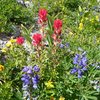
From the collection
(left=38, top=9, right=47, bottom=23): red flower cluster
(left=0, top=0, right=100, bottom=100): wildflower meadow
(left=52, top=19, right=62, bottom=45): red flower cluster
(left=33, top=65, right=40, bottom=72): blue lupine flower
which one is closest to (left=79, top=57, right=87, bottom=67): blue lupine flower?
(left=0, top=0, right=100, bottom=100): wildflower meadow

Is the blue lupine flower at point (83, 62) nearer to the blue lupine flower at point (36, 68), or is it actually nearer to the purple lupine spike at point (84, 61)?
the purple lupine spike at point (84, 61)

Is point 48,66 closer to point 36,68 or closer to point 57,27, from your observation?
point 36,68

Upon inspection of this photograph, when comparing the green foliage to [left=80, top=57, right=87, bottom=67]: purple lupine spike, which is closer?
[left=80, top=57, right=87, bottom=67]: purple lupine spike

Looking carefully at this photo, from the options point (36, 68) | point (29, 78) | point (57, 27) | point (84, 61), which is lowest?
point (29, 78)

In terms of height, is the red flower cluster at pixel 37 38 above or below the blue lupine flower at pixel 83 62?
above

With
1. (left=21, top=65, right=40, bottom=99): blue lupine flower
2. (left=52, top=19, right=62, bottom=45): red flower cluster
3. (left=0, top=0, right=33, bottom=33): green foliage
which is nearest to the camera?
(left=21, top=65, right=40, bottom=99): blue lupine flower

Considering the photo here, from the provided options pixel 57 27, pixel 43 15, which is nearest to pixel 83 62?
pixel 57 27

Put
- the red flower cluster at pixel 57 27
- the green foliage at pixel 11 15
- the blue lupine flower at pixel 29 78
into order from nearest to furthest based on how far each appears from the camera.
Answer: the blue lupine flower at pixel 29 78 < the red flower cluster at pixel 57 27 < the green foliage at pixel 11 15

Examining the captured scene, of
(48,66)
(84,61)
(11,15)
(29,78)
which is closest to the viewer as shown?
(29,78)

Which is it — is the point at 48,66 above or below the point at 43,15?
below

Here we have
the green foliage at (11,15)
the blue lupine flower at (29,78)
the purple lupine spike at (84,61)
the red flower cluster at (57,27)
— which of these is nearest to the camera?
the blue lupine flower at (29,78)

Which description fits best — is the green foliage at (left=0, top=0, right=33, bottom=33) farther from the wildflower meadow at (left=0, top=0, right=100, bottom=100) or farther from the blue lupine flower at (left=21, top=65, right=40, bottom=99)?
the blue lupine flower at (left=21, top=65, right=40, bottom=99)

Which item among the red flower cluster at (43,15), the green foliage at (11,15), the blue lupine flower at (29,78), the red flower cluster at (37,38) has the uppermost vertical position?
the green foliage at (11,15)

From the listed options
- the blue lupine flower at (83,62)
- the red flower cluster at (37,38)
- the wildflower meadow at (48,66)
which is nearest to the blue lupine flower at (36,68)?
the wildflower meadow at (48,66)
